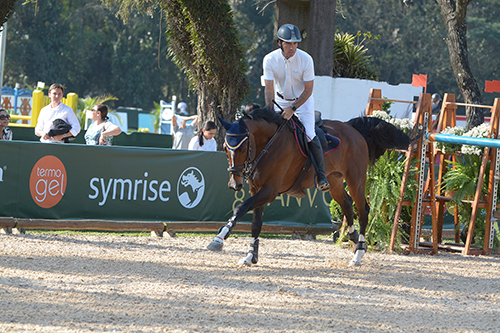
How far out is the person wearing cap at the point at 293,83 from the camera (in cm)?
704

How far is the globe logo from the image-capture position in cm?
970

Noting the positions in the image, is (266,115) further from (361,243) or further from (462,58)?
(462,58)

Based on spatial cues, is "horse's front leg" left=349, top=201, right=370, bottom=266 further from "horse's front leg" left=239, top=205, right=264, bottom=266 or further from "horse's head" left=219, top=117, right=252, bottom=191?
"horse's head" left=219, top=117, right=252, bottom=191

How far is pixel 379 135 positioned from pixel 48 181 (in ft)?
16.3

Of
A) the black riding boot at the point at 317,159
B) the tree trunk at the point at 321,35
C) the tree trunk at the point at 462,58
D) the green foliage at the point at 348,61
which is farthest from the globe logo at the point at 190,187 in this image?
the tree trunk at the point at 462,58

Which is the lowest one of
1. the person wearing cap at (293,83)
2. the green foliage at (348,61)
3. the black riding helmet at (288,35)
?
the person wearing cap at (293,83)

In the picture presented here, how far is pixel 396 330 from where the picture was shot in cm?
474

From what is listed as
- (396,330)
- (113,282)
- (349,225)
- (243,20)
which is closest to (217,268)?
(113,282)

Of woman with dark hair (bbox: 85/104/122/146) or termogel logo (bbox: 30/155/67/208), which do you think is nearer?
termogel logo (bbox: 30/155/67/208)

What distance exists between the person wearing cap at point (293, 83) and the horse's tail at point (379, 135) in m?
1.61

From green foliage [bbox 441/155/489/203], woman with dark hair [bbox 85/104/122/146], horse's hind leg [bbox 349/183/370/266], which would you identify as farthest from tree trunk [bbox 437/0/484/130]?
woman with dark hair [bbox 85/104/122/146]

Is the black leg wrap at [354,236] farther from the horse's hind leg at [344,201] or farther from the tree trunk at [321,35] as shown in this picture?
the tree trunk at [321,35]

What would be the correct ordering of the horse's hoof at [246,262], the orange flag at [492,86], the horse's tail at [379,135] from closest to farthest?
the horse's hoof at [246,262]
the horse's tail at [379,135]
the orange flag at [492,86]

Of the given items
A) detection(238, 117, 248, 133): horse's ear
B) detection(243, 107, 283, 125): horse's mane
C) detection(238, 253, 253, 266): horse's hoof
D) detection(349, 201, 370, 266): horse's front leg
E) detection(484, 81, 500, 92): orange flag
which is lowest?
detection(238, 253, 253, 266): horse's hoof
